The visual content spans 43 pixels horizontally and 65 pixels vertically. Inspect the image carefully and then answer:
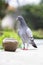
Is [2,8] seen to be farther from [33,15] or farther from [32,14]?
[33,15]

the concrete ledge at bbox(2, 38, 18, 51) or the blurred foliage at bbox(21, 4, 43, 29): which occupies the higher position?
the blurred foliage at bbox(21, 4, 43, 29)

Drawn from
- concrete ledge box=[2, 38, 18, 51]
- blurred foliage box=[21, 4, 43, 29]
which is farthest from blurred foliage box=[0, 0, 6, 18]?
concrete ledge box=[2, 38, 18, 51]

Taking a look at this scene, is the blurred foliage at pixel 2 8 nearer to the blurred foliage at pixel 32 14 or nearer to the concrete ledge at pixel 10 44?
the blurred foliage at pixel 32 14

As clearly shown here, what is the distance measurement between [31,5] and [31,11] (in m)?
1.68

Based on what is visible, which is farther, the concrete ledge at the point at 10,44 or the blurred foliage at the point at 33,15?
the blurred foliage at the point at 33,15

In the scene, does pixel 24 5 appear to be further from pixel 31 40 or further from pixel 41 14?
pixel 31 40

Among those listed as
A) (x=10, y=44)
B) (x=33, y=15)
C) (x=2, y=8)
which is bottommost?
(x=10, y=44)

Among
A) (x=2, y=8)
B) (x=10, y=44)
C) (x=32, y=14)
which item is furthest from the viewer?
(x=2, y=8)

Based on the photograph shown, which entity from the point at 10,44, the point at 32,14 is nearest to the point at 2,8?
the point at 32,14

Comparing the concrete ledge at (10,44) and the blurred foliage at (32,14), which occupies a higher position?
the blurred foliage at (32,14)

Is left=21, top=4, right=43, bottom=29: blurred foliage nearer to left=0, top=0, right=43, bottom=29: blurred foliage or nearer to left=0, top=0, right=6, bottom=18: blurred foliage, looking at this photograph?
left=0, top=0, right=43, bottom=29: blurred foliage

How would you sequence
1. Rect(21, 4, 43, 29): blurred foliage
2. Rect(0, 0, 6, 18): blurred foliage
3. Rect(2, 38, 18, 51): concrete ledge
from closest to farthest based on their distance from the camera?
Rect(2, 38, 18, 51): concrete ledge → Rect(21, 4, 43, 29): blurred foliage → Rect(0, 0, 6, 18): blurred foliage

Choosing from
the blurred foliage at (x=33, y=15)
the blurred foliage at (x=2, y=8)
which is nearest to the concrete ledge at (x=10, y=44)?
the blurred foliage at (x=33, y=15)

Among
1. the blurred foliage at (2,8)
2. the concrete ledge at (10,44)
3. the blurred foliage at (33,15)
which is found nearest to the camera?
the concrete ledge at (10,44)
